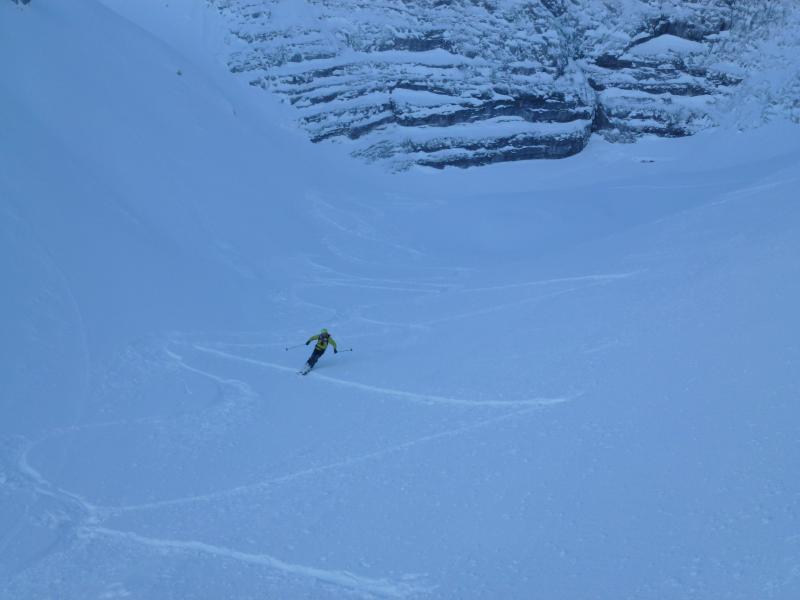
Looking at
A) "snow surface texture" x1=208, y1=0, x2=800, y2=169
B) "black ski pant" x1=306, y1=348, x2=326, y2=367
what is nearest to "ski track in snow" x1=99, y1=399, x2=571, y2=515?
"black ski pant" x1=306, y1=348, x2=326, y2=367

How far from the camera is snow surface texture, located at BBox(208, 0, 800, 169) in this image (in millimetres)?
29766

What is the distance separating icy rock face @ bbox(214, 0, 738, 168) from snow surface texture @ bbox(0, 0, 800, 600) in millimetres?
5357

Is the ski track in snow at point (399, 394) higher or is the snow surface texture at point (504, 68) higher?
the snow surface texture at point (504, 68)

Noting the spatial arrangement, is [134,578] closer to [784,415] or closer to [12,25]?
[784,415]

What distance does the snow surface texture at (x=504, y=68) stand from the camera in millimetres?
29766

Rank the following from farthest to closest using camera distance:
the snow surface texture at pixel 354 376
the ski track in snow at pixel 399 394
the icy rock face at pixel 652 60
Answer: the icy rock face at pixel 652 60, the ski track in snow at pixel 399 394, the snow surface texture at pixel 354 376

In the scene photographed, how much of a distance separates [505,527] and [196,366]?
7.33 metres

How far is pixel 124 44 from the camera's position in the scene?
2642 centimetres

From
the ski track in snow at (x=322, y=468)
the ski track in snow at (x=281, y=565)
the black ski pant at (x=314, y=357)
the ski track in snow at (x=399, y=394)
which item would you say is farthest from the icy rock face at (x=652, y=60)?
the ski track in snow at (x=281, y=565)

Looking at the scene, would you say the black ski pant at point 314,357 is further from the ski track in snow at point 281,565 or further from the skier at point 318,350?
the ski track in snow at point 281,565

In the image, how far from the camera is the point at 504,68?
31.1 metres

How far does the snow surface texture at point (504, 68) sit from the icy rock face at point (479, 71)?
6 centimetres

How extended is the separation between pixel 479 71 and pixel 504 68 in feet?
3.81

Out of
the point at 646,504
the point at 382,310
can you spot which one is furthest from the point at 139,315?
the point at 646,504
